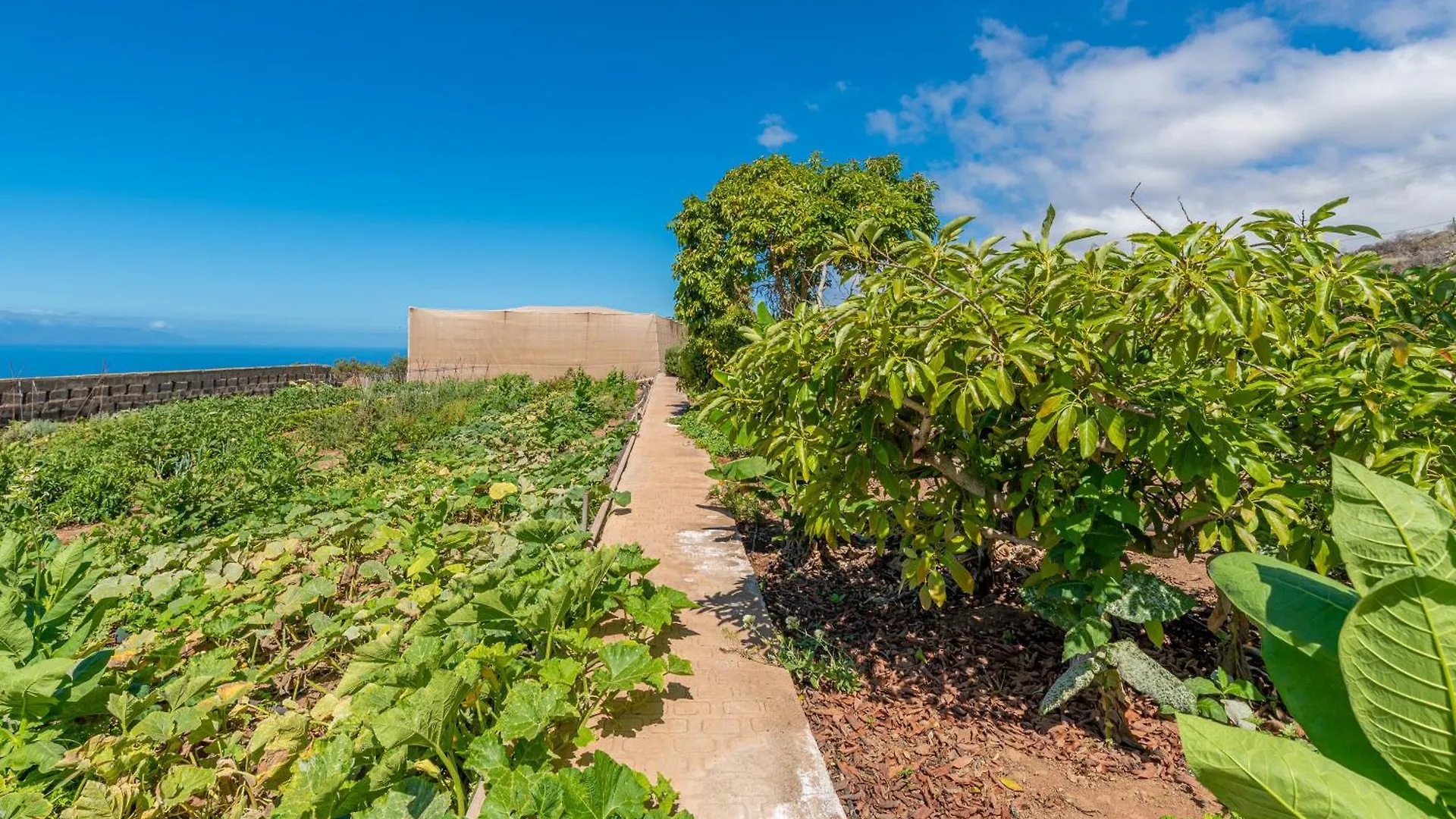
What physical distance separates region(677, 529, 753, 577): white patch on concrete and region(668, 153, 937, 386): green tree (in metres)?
5.70

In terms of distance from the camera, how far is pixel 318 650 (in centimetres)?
343

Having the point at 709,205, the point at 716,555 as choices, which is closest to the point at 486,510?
the point at 716,555

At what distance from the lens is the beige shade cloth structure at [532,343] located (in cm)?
2177

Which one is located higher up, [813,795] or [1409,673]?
[1409,673]

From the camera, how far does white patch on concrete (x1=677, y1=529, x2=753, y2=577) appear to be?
4859 millimetres

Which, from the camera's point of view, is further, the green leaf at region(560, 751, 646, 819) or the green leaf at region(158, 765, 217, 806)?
the green leaf at region(158, 765, 217, 806)

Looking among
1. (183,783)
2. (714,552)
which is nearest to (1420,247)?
(714,552)

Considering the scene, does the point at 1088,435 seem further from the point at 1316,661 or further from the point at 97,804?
the point at 97,804

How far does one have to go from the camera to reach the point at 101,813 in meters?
2.36

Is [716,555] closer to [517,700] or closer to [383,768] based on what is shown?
[517,700]

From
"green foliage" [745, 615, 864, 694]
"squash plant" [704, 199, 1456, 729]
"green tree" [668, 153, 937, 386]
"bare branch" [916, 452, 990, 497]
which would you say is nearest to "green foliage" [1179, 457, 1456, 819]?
"squash plant" [704, 199, 1456, 729]

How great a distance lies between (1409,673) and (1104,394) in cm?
192

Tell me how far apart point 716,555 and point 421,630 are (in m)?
2.45

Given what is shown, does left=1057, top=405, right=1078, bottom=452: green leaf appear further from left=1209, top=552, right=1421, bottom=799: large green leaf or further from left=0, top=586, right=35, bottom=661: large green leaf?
left=0, top=586, right=35, bottom=661: large green leaf
